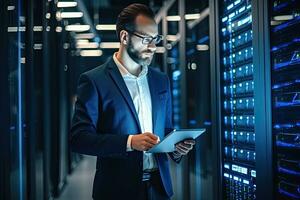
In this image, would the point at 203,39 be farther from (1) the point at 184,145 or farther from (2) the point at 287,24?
(1) the point at 184,145

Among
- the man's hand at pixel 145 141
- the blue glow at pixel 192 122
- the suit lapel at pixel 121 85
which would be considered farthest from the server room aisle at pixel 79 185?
the man's hand at pixel 145 141

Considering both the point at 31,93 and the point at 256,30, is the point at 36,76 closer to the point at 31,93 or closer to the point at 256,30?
the point at 31,93

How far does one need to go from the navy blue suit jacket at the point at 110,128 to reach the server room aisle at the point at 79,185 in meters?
3.74

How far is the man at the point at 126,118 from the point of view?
184 centimetres

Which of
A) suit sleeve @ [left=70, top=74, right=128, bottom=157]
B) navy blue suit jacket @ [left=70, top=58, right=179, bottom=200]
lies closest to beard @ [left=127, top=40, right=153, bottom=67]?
navy blue suit jacket @ [left=70, top=58, right=179, bottom=200]

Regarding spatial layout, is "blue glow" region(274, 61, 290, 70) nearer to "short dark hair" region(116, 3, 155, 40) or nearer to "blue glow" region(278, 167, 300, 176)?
"blue glow" region(278, 167, 300, 176)

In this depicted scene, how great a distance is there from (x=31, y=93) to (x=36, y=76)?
36cm

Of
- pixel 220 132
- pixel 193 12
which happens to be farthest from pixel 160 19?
pixel 220 132

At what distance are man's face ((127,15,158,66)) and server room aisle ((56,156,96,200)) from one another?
12.8 feet

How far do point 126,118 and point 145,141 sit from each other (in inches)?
8.5

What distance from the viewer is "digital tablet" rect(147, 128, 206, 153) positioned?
5.51ft

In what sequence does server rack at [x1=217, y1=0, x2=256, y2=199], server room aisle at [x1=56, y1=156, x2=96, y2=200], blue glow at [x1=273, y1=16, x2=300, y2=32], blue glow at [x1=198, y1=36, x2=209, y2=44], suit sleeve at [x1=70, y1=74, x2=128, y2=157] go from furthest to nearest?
server room aisle at [x1=56, y1=156, x2=96, y2=200] → blue glow at [x1=198, y1=36, x2=209, y2=44] → server rack at [x1=217, y1=0, x2=256, y2=199] → blue glow at [x1=273, y1=16, x2=300, y2=32] → suit sleeve at [x1=70, y1=74, x2=128, y2=157]

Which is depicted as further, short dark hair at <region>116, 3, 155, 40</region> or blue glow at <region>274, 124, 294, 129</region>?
blue glow at <region>274, 124, 294, 129</region>

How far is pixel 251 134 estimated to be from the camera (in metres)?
2.65
